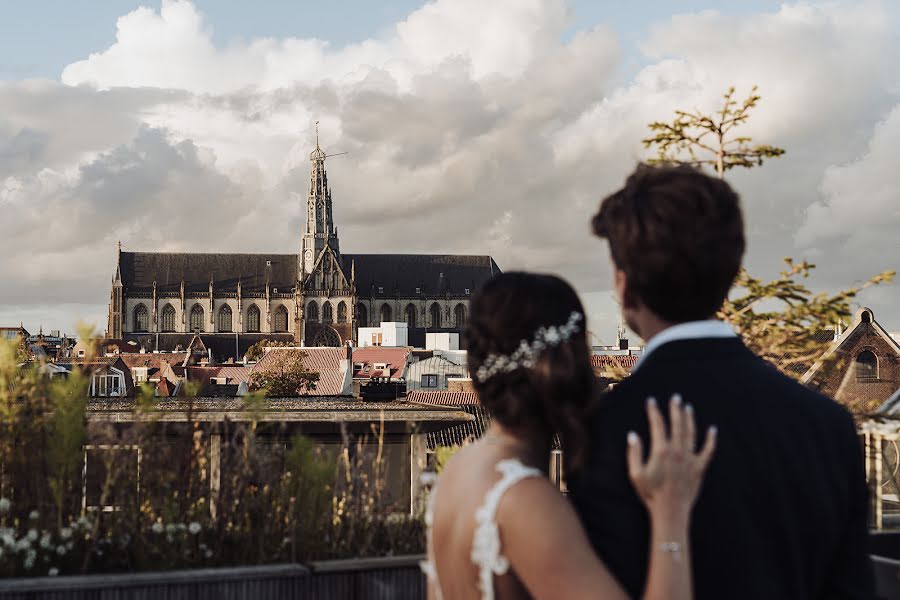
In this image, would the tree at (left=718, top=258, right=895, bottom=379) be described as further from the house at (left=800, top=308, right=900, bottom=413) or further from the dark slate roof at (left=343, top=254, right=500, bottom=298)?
the dark slate roof at (left=343, top=254, right=500, bottom=298)

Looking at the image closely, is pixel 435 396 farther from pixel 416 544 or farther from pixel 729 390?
pixel 729 390

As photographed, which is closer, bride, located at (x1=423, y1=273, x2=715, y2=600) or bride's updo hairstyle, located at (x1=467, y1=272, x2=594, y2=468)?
bride, located at (x1=423, y1=273, x2=715, y2=600)

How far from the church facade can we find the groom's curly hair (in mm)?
98615

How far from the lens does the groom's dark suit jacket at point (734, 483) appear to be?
144 centimetres

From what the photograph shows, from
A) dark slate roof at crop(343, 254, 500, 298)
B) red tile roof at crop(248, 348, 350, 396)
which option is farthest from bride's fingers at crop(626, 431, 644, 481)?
dark slate roof at crop(343, 254, 500, 298)

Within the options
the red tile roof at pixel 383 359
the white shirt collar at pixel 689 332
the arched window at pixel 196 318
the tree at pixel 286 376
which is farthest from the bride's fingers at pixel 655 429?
the arched window at pixel 196 318

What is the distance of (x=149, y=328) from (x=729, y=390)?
10686cm

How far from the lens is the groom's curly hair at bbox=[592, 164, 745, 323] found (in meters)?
1.49

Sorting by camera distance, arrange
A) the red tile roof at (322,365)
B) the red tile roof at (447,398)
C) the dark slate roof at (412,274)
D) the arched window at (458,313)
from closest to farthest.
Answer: the red tile roof at (447,398), the red tile roof at (322,365), the arched window at (458,313), the dark slate roof at (412,274)

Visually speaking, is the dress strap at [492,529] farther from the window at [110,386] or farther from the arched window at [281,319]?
the arched window at [281,319]

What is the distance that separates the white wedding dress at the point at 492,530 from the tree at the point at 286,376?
137 feet

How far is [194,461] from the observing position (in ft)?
14.3

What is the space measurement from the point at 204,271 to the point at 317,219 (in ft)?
47.3

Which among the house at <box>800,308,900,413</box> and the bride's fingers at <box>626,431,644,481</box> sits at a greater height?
the house at <box>800,308,900,413</box>
